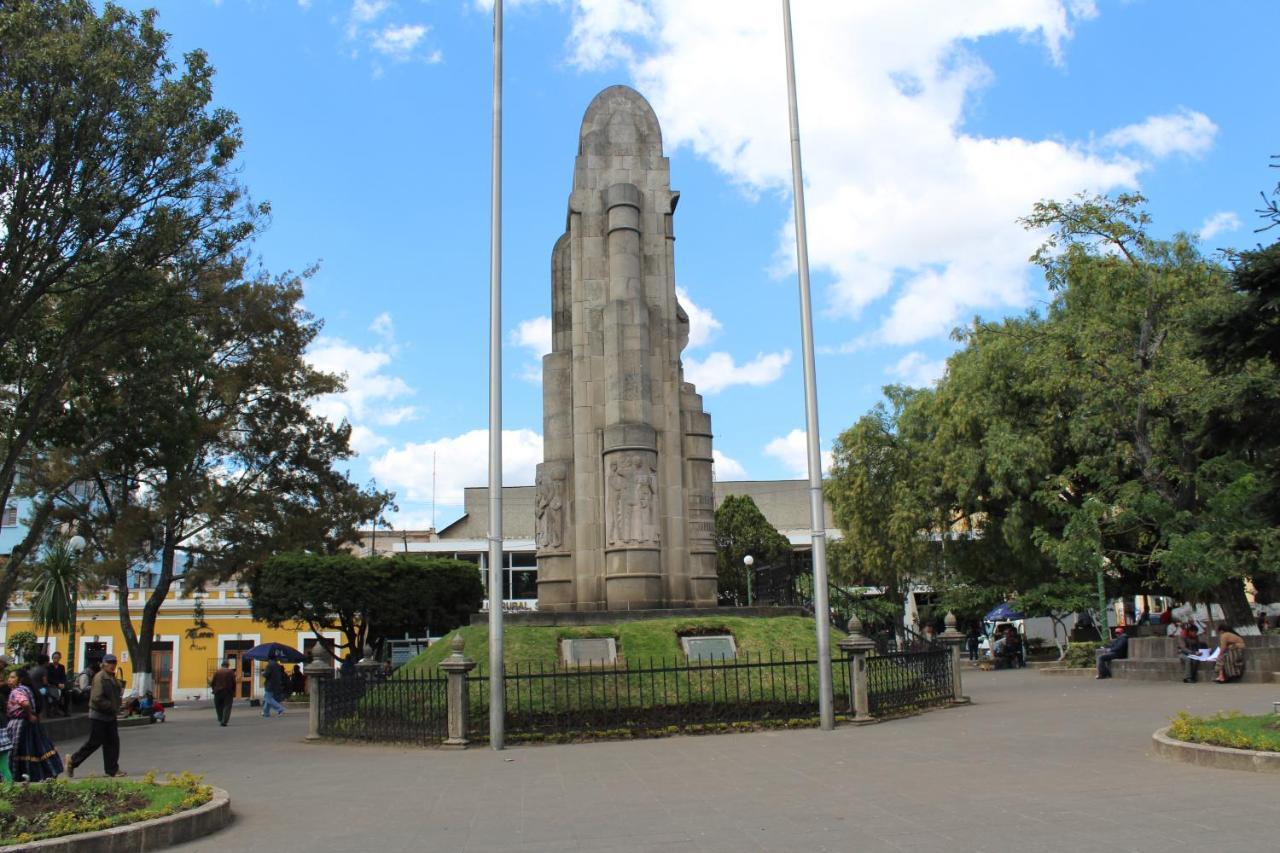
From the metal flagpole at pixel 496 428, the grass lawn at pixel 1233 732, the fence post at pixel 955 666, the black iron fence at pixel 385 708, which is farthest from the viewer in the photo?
the fence post at pixel 955 666

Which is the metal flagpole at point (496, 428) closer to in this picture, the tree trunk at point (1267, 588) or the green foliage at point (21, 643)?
the tree trunk at point (1267, 588)

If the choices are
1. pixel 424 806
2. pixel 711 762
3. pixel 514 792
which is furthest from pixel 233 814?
pixel 711 762

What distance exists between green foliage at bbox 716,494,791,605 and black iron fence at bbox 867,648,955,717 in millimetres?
28249

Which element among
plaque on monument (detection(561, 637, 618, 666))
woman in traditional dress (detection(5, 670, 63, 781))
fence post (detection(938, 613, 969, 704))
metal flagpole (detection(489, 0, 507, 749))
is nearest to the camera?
woman in traditional dress (detection(5, 670, 63, 781))

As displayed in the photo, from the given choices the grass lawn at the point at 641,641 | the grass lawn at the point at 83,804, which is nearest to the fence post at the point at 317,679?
the grass lawn at the point at 641,641

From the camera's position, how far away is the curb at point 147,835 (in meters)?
7.43

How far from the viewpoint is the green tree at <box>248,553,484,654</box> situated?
3288 cm

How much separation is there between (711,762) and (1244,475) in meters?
16.7

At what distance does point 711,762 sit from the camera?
38.8 feet

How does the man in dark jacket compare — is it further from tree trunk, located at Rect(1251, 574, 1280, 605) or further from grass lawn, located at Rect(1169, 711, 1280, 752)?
grass lawn, located at Rect(1169, 711, 1280, 752)

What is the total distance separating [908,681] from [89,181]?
53.2 ft

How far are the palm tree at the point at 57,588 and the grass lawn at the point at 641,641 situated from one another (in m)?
25.1

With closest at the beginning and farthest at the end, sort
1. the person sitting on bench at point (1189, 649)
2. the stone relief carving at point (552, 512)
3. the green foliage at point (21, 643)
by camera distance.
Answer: the stone relief carving at point (552, 512)
the person sitting on bench at point (1189, 649)
the green foliage at point (21, 643)

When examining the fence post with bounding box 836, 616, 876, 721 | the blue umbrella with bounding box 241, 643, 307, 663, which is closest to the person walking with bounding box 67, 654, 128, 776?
the fence post with bounding box 836, 616, 876, 721
